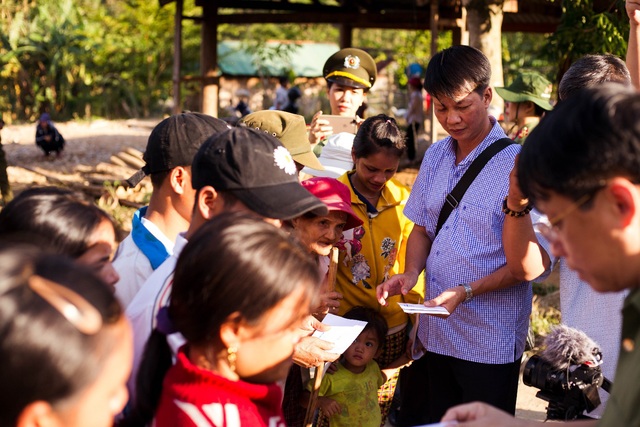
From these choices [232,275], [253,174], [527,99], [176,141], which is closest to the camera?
[232,275]

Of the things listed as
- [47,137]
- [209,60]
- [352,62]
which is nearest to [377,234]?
[352,62]

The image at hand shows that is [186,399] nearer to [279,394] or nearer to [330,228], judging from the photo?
[279,394]

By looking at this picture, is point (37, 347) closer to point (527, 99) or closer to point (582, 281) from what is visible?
point (582, 281)

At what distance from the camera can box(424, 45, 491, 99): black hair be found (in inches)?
117

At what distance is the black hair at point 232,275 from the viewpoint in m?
1.67

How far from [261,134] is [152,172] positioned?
20.6 inches

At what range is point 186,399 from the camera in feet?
5.67

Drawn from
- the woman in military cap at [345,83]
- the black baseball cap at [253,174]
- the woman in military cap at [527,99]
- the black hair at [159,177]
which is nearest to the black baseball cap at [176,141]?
the black hair at [159,177]

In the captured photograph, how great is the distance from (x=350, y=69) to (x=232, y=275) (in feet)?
10.3

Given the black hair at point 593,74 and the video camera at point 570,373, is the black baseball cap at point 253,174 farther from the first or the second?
the black hair at point 593,74

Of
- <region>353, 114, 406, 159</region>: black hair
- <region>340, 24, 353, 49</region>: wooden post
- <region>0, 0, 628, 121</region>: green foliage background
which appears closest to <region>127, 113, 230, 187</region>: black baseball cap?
<region>353, 114, 406, 159</region>: black hair

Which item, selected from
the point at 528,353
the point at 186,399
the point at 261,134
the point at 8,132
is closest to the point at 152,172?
the point at 261,134

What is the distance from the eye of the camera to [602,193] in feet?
4.56

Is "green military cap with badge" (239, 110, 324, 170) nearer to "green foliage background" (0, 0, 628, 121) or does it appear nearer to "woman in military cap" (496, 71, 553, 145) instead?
"woman in military cap" (496, 71, 553, 145)
